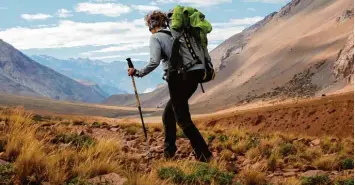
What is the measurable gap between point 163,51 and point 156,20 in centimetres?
59

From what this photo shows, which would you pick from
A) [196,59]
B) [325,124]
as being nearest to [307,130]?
[325,124]

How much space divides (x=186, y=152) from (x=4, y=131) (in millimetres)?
3389

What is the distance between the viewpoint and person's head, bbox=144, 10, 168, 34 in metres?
7.63

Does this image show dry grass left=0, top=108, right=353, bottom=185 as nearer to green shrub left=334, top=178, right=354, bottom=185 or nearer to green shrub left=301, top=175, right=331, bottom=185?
green shrub left=301, top=175, right=331, bottom=185

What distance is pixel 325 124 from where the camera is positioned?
26109mm

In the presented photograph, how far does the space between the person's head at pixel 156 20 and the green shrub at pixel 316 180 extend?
10.8 feet

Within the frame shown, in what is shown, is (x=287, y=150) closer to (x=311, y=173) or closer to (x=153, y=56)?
(x=311, y=173)

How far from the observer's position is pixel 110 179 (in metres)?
5.63

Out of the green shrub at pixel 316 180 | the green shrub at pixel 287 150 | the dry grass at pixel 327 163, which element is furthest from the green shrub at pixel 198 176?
the green shrub at pixel 287 150

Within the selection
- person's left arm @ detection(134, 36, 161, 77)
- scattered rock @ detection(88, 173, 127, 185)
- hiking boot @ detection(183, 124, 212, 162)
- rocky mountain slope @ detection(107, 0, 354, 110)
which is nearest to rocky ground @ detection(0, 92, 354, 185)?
scattered rock @ detection(88, 173, 127, 185)

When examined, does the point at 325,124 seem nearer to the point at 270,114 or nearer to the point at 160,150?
the point at 270,114

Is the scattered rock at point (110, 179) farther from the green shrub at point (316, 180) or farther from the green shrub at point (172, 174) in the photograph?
the green shrub at point (316, 180)

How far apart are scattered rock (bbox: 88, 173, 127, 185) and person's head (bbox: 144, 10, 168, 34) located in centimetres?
277

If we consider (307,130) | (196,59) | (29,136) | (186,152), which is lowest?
(307,130)
